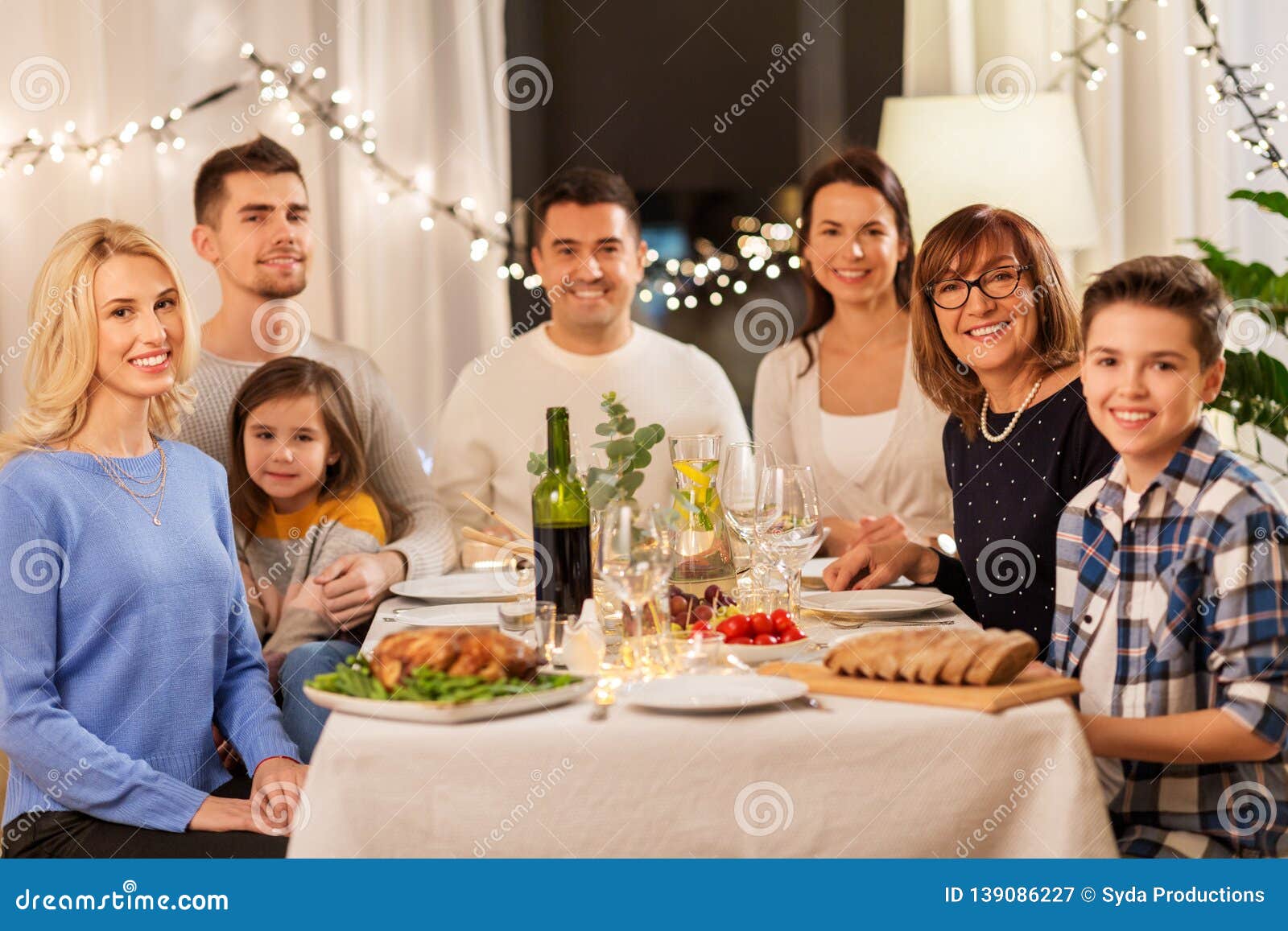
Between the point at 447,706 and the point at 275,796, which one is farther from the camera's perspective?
the point at 275,796

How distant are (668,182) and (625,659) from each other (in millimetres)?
2361

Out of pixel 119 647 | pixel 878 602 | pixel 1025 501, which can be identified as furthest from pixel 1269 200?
pixel 119 647

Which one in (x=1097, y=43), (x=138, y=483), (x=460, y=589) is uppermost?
(x=1097, y=43)

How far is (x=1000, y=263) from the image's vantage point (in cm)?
214

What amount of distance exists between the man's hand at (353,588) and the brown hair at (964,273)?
1.12 metres

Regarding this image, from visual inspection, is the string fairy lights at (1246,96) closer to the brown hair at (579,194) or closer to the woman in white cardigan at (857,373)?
the woman in white cardigan at (857,373)

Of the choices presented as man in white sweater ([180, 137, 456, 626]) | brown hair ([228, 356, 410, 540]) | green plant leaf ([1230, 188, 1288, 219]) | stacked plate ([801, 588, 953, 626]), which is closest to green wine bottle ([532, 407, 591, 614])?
stacked plate ([801, 588, 953, 626])

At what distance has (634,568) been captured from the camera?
58.7 inches

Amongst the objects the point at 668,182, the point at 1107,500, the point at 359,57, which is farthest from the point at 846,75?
the point at 1107,500

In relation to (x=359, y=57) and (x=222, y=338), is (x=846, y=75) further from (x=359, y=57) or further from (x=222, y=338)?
(x=222, y=338)

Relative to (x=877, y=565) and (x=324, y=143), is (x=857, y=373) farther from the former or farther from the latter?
(x=324, y=143)

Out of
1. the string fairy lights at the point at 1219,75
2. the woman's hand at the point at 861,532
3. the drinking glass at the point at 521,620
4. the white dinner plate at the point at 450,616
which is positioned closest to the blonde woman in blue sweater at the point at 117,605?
the white dinner plate at the point at 450,616

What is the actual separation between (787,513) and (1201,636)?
1.77ft

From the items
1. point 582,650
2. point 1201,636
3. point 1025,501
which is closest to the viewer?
point 582,650
